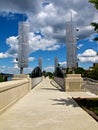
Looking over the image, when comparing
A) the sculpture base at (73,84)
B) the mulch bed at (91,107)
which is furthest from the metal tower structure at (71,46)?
the mulch bed at (91,107)

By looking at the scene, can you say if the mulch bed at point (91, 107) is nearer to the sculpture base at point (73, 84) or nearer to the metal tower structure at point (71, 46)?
the sculpture base at point (73, 84)

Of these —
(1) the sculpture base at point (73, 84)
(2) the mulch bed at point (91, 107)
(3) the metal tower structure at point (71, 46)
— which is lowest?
(2) the mulch bed at point (91, 107)

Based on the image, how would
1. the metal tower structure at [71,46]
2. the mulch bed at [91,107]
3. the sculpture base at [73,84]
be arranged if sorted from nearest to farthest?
the mulch bed at [91,107]
the sculpture base at [73,84]
the metal tower structure at [71,46]

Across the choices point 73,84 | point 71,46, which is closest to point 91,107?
point 73,84

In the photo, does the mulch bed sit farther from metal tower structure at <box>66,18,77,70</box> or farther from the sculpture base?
metal tower structure at <box>66,18,77,70</box>

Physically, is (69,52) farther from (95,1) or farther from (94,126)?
(94,126)

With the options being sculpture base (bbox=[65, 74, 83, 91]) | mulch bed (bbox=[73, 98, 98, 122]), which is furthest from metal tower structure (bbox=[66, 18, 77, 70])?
mulch bed (bbox=[73, 98, 98, 122])

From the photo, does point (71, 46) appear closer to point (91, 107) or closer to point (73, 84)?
point (73, 84)

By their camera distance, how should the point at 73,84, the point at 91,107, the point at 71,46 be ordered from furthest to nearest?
1. the point at 71,46
2. the point at 73,84
3. the point at 91,107

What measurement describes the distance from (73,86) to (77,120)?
63.7ft

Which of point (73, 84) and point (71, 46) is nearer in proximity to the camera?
point (73, 84)

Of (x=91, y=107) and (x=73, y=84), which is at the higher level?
(x=73, y=84)

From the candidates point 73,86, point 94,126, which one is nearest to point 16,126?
point 94,126

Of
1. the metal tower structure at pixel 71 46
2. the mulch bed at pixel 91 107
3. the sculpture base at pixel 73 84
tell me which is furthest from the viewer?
the metal tower structure at pixel 71 46
